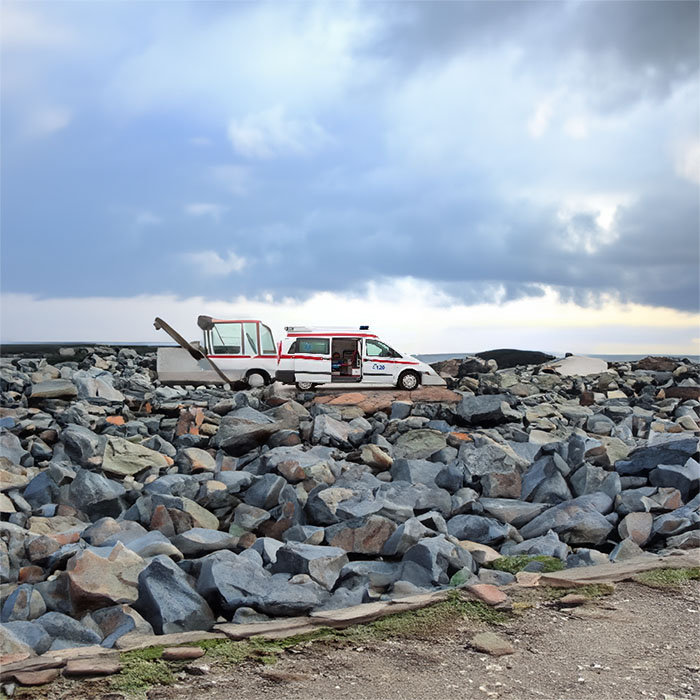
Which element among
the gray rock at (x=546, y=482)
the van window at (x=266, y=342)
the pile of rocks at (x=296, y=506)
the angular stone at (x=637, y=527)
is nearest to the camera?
the pile of rocks at (x=296, y=506)

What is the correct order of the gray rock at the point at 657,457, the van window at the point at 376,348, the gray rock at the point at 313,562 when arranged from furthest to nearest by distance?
the van window at the point at 376,348 → the gray rock at the point at 657,457 → the gray rock at the point at 313,562

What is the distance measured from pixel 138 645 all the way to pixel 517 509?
163 inches

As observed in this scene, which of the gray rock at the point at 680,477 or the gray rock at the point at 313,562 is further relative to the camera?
the gray rock at the point at 680,477

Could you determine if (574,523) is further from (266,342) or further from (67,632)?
(266,342)

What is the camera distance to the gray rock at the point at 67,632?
513 cm

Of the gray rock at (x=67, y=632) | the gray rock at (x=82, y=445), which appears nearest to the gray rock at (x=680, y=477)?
the gray rock at (x=67, y=632)

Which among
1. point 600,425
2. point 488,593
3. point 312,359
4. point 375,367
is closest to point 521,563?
point 488,593

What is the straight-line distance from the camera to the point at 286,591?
17.3 feet

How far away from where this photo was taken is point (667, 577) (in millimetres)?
6051

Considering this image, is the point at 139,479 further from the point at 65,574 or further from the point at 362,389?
the point at 362,389

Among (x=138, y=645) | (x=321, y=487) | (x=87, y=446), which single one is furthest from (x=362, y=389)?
(x=138, y=645)

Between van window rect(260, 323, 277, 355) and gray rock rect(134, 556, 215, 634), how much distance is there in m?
13.4

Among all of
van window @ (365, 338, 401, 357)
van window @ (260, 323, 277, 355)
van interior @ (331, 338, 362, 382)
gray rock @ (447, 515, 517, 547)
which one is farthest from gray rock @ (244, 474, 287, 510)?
van window @ (260, 323, 277, 355)

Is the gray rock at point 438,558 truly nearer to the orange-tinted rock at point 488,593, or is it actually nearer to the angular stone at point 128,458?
the orange-tinted rock at point 488,593
